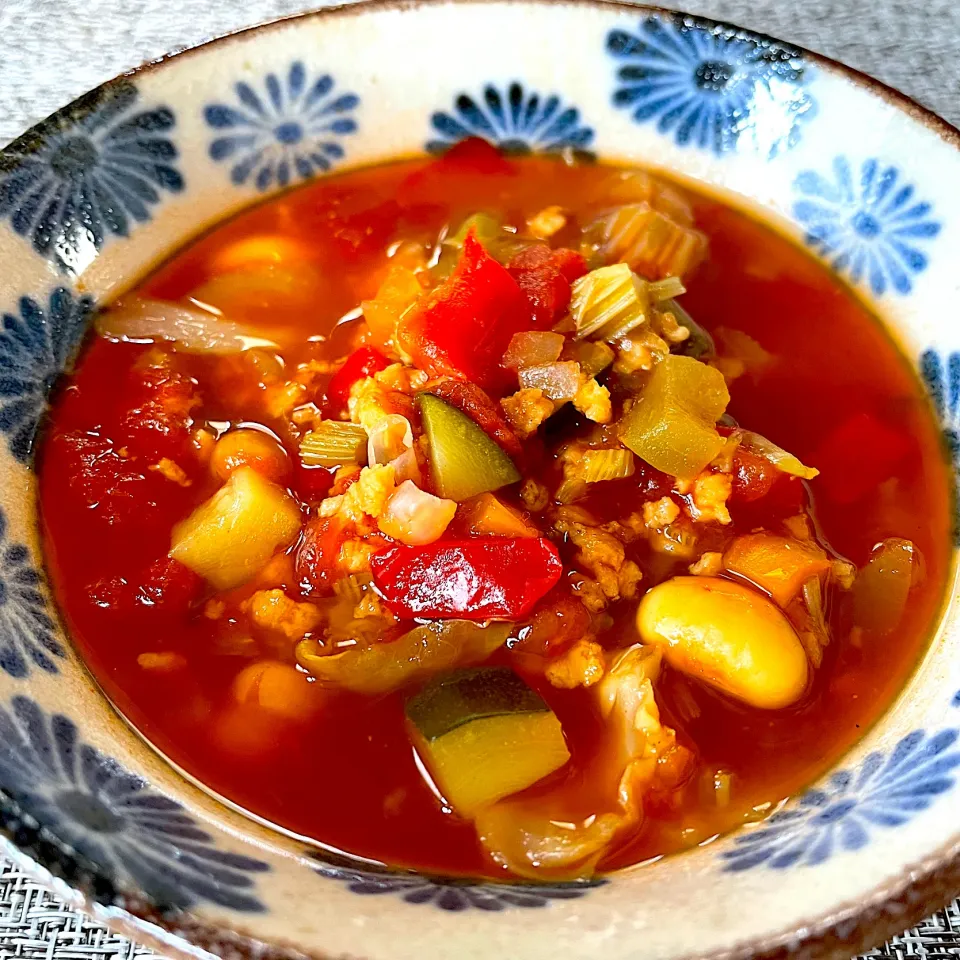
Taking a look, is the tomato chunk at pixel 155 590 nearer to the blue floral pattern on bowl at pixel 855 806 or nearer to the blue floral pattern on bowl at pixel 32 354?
the blue floral pattern on bowl at pixel 32 354

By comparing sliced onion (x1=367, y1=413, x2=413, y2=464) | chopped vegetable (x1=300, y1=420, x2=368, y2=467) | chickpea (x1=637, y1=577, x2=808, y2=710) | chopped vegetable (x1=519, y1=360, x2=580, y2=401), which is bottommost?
chickpea (x1=637, y1=577, x2=808, y2=710)

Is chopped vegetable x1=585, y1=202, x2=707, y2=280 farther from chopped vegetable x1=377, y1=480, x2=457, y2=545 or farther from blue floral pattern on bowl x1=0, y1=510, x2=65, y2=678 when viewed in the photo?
blue floral pattern on bowl x1=0, y1=510, x2=65, y2=678

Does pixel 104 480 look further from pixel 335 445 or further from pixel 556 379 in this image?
pixel 556 379

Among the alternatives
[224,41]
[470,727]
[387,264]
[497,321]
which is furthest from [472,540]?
[224,41]

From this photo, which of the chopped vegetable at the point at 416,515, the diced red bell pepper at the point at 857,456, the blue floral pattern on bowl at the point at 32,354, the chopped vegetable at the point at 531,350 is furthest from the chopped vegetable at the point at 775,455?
the blue floral pattern on bowl at the point at 32,354

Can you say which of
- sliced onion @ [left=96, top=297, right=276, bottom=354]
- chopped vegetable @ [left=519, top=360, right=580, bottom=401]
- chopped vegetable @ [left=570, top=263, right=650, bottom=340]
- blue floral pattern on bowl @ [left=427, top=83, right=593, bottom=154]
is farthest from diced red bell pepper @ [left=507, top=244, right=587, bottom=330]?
sliced onion @ [left=96, top=297, right=276, bottom=354]

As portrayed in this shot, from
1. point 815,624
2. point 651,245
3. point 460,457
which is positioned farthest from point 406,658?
point 651,245
